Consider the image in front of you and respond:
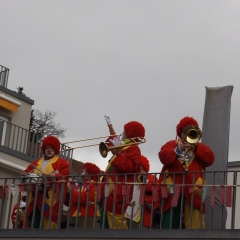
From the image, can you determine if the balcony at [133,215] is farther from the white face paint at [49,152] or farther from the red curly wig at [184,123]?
the white face paint at [49,152]

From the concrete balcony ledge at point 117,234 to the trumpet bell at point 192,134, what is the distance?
1.40 m

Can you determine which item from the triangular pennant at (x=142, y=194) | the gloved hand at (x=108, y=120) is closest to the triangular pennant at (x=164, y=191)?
the triangular pennant at (x=142, y=194)

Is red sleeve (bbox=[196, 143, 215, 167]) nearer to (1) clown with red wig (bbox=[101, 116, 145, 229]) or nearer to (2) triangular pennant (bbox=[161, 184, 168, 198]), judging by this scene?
(2) triangular pennant (bbox=[161, 184, 168, 198])

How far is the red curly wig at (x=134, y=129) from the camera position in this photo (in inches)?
551

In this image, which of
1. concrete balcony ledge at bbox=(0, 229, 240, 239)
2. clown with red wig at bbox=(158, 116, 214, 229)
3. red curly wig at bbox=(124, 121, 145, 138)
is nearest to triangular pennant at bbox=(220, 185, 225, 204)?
clown with red wig at bbox=(158, 116, 214, 229)

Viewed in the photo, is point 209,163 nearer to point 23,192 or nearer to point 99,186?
point 99,186

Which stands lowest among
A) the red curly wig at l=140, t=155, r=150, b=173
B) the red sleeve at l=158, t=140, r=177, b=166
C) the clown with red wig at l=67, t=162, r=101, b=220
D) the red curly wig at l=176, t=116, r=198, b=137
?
the clown with red wig at l=67, t=162, r=101, b=220

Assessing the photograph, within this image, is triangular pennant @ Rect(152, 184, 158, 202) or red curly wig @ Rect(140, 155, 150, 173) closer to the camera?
triangular pennant @ Rect(152, 184, 158, 202)

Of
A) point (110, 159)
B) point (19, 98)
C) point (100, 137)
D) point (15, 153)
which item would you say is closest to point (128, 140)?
point (110, 159)

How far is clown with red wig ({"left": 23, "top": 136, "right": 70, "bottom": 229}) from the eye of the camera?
45.4ft

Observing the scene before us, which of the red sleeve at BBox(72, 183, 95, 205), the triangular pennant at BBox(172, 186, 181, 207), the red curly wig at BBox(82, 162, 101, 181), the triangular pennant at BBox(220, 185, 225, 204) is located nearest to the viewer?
the triangular pennant at BBox(220, 185, 225, 204)

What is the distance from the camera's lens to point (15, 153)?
88.4ft

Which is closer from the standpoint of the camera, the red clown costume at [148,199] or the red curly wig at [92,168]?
the red clown costume at [148,199]

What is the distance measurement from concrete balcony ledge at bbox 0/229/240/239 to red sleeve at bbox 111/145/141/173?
3.50ft
